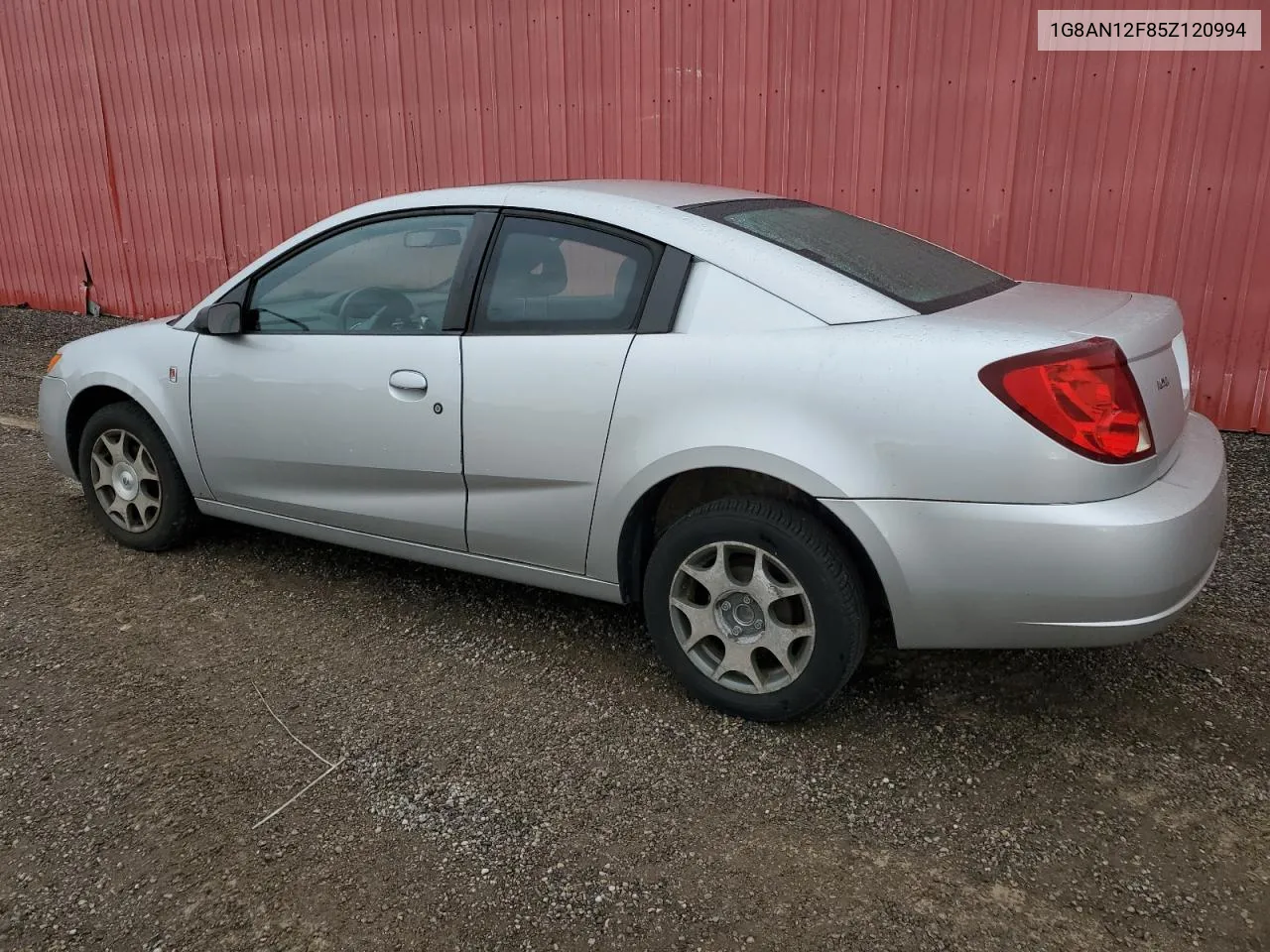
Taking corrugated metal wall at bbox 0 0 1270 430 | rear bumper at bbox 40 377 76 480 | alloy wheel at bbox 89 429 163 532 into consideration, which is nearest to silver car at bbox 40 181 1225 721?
alloy wheel at bbox 89 429 163 532

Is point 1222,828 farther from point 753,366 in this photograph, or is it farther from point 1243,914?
point 753,366

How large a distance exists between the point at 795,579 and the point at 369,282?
1875mm

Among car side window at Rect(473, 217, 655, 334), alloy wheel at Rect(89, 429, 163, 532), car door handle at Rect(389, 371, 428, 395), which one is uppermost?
car side window at Rect(473, 217, 655, 334)

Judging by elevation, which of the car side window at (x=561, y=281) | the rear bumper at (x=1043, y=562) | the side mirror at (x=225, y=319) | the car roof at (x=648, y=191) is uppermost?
the car roof at (x=648, y=191)

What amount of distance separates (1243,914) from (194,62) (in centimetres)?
916

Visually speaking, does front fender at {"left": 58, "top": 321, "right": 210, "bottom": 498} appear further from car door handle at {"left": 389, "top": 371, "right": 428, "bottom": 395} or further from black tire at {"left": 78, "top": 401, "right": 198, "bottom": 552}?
car door handle at {"left": 389, "top": 371, "right": 428, "bottom": 395}

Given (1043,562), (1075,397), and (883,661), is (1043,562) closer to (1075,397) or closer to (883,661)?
(1075,397)

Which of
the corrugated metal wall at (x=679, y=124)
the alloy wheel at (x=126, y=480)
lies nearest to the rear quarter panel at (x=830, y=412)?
the alloy wheel at (x=126, y=480)

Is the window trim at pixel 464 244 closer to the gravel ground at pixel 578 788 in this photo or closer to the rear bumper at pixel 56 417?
the gravel ground at pixel 578 788

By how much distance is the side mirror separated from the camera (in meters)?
3.63

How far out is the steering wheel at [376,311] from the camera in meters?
3.36

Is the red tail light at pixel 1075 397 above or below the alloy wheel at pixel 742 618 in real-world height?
above

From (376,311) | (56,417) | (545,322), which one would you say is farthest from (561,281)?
(56,417)

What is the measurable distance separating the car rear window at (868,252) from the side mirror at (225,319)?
1.74 meters
